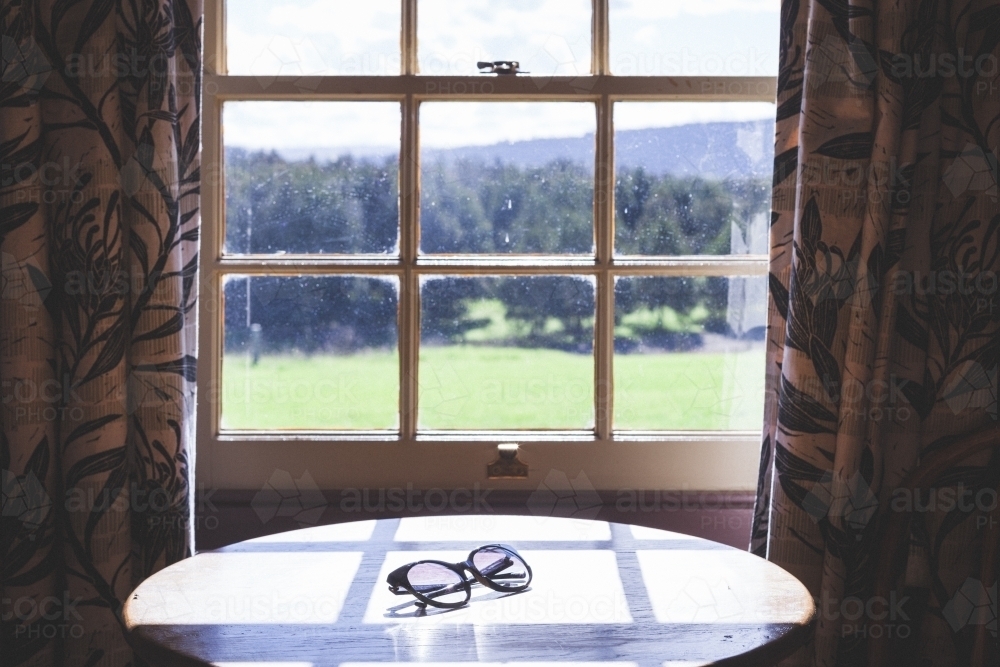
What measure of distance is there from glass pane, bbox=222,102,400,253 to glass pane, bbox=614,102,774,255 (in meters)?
0.50

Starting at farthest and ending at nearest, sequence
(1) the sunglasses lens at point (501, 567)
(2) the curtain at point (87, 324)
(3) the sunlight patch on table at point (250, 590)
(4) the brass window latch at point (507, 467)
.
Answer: (4) the brass window latch at point (507, 467)
(2) the curtain at point (87, 324)
(1) the sunglasses lens at point (501, 567)
(3) the sunlight patch on table at point (250, 590)

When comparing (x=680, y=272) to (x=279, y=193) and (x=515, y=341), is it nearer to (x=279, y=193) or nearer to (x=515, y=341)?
(x=515, y=341)

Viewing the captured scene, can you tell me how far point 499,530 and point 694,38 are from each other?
43.8 inches

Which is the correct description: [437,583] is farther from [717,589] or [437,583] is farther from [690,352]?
[690,352]

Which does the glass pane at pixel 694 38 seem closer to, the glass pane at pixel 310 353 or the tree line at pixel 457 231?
the tree line at pixel 457 231

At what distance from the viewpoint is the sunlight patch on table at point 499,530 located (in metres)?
1.23

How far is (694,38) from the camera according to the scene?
5.68ft

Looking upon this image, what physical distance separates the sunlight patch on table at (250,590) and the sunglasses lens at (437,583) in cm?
9

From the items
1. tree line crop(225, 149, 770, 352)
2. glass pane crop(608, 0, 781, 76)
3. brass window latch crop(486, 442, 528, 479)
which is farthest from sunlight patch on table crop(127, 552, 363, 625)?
glass pane crop(608, 0, 781, 76)

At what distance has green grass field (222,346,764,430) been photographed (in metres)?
1.75

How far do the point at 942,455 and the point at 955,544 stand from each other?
0.69 ft

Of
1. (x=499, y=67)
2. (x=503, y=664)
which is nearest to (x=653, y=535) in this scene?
(x=503, y=664)

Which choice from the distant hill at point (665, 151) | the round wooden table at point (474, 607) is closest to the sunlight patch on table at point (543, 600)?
the round wooden table at point (474, 607)

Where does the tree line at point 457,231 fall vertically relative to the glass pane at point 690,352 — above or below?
above
